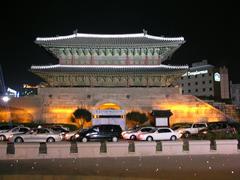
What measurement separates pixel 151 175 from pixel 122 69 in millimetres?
41573

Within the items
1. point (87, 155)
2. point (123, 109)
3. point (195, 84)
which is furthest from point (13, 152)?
point (195, 84)

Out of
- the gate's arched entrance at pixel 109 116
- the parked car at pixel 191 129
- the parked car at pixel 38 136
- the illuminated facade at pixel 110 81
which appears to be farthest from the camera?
the illuminated facade at pixel 110 81

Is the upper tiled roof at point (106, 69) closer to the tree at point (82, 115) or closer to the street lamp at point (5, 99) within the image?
the street lamp at point (5, 99)

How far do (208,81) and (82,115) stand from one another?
260ft

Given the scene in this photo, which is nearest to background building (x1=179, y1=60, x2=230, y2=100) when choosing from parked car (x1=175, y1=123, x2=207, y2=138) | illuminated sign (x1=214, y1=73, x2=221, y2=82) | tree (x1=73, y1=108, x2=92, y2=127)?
illuminated sign (x1=214, y1=73, x2=221, y2=82)

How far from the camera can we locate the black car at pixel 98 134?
32.1 metres

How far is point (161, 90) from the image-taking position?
185 ft

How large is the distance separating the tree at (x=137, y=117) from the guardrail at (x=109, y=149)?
28.6 meters

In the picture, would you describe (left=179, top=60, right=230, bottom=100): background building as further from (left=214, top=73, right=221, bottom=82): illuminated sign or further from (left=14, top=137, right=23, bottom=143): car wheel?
(left=14, top=137, right=23, bottom=143): car wheel

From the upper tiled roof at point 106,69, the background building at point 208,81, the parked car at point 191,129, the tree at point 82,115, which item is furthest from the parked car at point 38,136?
the background building at point 208,81

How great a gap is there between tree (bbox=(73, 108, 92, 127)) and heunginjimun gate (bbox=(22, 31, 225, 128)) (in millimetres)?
1162

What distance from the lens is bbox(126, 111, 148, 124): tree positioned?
5166cm

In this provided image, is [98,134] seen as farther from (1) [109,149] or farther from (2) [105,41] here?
(2) [105,41]

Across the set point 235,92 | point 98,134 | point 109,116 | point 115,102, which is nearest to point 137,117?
point 109,116
